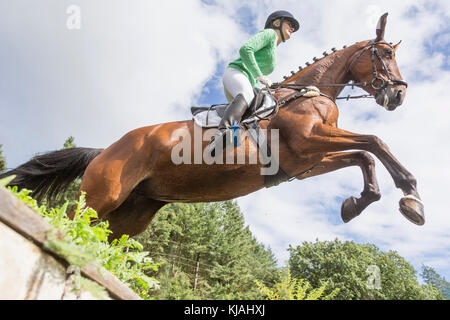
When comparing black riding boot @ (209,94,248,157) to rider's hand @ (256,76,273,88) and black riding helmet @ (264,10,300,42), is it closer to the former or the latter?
rider's hand @ (256,76,273,88)

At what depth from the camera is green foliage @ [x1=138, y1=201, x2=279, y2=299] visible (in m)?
26.9

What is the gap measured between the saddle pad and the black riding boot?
5.2 inches

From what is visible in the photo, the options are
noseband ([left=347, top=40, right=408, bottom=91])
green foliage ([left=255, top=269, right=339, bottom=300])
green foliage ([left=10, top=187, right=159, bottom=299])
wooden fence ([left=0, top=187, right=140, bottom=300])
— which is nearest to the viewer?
wooden fence ([left=0, top=187, right=140, bottom=300])

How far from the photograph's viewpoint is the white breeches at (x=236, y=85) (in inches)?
163

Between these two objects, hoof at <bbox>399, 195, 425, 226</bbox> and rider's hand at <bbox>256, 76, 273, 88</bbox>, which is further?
rider's hand at <bbox>256, 76, 273, 88</bbox>

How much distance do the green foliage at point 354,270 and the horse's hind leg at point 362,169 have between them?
3233 cm

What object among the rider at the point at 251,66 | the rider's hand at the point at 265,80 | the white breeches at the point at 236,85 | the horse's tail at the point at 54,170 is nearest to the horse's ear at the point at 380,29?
the rider at the point at 251,66

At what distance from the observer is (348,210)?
382 centimetres

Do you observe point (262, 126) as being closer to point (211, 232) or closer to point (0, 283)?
point (0, 283)

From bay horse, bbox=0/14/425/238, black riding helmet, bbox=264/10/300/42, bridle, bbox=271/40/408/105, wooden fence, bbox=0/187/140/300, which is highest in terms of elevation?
black riding helmet, bbox=264/10/300/42

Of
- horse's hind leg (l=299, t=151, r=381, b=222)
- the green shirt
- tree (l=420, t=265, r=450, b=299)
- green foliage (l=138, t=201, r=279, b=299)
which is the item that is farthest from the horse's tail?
tree (l=420, t=265, r=450, b=299)

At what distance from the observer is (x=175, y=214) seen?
29906 millimetres

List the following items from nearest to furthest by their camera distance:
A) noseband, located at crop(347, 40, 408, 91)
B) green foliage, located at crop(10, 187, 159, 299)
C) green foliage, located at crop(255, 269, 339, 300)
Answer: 1. green foliage, located at crop(10, 187, 159, 299)
2. noseband, located at crop(347, 40, 408, 91)
3. green foliage, located at crop(255, 269, 339, 300)
